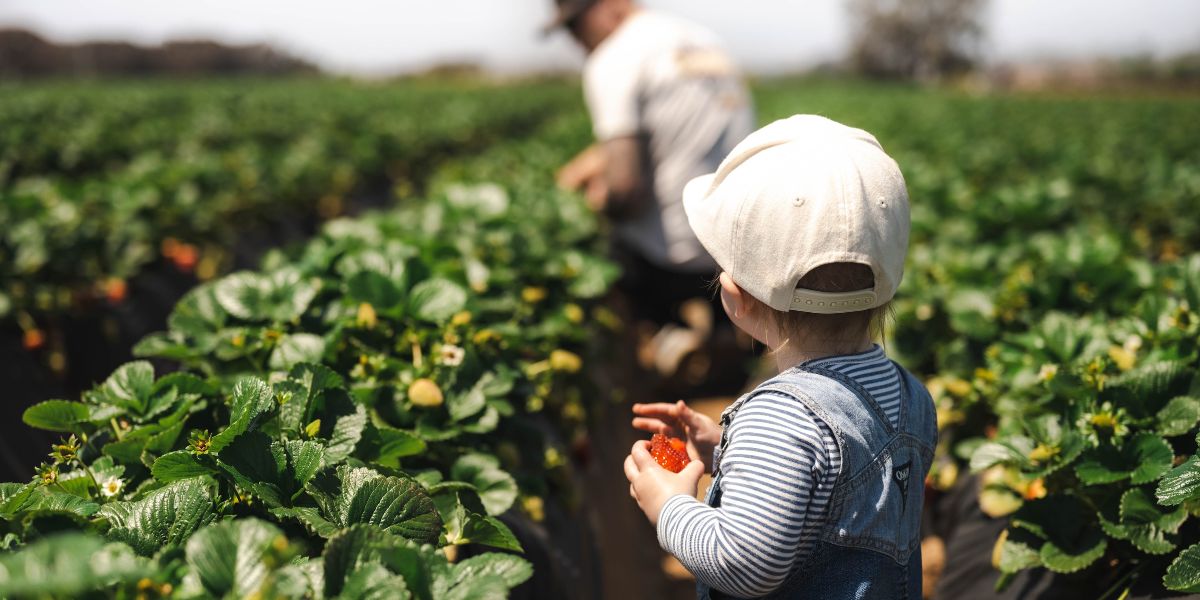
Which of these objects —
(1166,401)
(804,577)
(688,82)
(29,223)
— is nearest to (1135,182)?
(688,82)

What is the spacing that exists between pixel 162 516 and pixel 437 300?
3.10 ft

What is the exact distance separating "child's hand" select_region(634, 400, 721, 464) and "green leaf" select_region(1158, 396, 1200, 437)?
99 cm

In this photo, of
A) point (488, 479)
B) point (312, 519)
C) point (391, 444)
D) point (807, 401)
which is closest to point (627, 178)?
point (488, 479)

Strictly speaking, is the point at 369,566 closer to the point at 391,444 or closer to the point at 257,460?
the point at 257,460

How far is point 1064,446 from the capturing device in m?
1.83

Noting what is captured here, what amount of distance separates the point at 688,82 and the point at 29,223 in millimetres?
2912

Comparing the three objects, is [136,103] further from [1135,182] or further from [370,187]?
[1135,182]

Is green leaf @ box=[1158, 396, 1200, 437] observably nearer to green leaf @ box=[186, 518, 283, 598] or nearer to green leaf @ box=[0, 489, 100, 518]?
green leaf @ box=[186, 518, 283, 598]

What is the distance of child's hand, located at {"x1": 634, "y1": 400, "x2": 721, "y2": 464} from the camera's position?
60.0 inches

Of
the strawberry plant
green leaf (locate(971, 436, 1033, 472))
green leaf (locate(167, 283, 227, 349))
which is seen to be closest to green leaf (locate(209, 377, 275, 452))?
the strawberry plant

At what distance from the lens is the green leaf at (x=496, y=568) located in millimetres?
1175

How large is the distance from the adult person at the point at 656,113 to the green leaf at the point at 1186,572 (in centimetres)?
226

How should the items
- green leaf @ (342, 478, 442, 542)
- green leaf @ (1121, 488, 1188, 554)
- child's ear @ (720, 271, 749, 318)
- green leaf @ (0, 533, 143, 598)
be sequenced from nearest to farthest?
green leaf @ (0, 533, 143, 598)
green leaf @ (342, 478, 442, 542)
child's ear @ (720, 271, 749, 318)
green leaf @ (1121, 488, 1188, 554)

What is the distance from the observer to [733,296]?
55.4 inches
